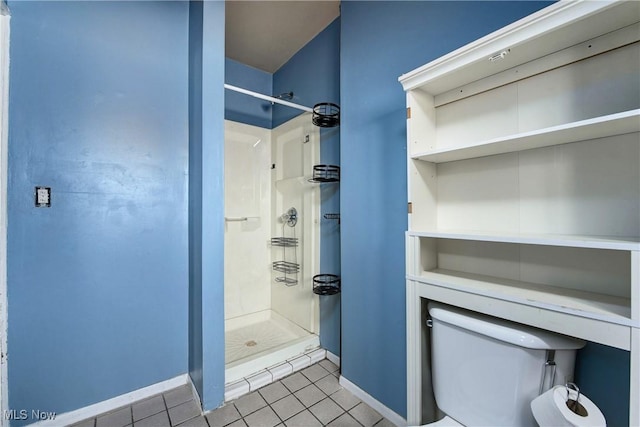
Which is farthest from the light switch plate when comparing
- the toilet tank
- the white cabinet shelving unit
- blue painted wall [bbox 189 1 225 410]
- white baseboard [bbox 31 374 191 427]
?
the toilet tank

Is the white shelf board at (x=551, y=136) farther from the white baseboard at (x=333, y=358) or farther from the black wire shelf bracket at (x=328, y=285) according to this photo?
the white baseboard at (x=333, y=358)

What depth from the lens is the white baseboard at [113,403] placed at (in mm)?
1367

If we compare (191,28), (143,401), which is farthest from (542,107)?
(143,401)

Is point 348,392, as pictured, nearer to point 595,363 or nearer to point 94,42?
point 595,363

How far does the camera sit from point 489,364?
90 centimetres

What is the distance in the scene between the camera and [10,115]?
1.28 meters

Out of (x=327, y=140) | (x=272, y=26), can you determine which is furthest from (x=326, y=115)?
(x=272, y=26)

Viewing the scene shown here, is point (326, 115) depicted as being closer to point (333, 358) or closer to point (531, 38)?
point (531, 38)

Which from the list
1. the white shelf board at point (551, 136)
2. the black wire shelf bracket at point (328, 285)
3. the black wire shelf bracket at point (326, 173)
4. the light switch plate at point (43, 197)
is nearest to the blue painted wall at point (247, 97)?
the black wire shelf bracket at point (326, 173)

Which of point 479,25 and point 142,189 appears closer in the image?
point 479,25

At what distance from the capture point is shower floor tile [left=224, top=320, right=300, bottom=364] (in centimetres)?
210

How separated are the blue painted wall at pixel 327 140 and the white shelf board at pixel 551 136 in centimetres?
103

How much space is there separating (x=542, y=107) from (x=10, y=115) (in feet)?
7.81

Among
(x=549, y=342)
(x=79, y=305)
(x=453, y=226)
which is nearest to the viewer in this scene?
(x=549, y=342)
